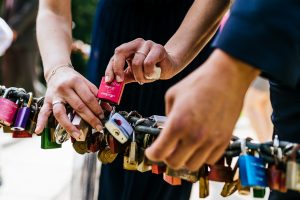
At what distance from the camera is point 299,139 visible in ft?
2.72

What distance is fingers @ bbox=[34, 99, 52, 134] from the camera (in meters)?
0.93

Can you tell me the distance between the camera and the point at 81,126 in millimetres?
905

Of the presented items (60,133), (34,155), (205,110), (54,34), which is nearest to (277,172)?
(205,110)

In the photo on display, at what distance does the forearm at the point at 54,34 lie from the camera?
1.06m

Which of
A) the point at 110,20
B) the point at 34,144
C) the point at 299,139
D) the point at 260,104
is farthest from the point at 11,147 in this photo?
the point at 299,139

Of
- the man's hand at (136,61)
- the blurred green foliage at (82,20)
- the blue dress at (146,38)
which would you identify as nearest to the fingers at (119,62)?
the man's hand at (136,61)

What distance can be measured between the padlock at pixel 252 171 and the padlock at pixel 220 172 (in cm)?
4

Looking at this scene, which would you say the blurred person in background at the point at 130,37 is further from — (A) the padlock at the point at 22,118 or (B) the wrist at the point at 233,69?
(B) the wrist at the point at 233,69

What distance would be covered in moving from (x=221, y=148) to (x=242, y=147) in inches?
6.4

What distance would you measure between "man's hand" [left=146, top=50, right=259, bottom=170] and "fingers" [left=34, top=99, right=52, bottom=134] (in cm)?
38

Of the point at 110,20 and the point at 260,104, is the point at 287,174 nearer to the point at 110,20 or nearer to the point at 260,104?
the point at 110,20

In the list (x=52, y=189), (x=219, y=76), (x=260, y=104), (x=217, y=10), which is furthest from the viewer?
(x=260, y=104)

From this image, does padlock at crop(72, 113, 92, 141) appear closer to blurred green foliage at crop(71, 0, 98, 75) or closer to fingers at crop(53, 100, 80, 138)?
fingers at crop(53, 100, 80, 138)

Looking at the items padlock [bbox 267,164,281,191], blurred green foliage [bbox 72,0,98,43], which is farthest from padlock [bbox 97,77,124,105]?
blurred green foliage [bbox 72,0,98,43]
